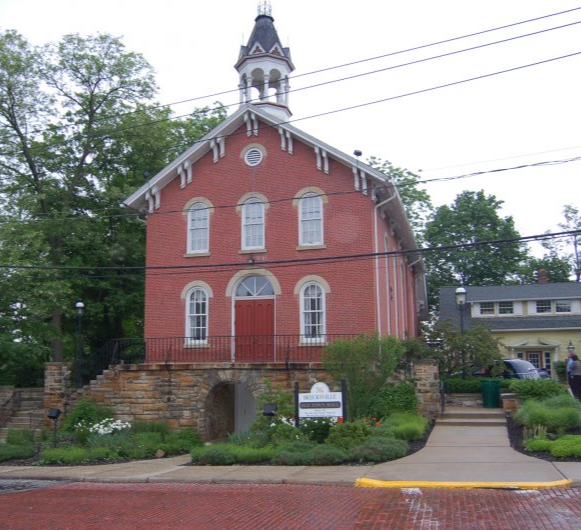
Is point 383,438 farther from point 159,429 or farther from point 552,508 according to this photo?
point 159,429

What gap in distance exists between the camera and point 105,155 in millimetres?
29922

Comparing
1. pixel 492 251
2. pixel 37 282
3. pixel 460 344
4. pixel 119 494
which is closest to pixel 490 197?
pixel 492 251

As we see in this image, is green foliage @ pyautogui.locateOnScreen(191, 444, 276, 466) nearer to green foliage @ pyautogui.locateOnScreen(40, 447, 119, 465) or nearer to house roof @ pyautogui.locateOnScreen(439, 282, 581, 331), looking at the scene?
green foliage @ pyautogui.locateOnScreen(40, 447, 119, 465)

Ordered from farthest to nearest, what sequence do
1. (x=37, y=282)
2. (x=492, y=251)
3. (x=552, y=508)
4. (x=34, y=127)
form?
(x=492, y=251)
(x=34, y=127)
(x=37, y=282)
(x=552, y=508)

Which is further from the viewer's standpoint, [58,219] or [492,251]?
[492,251]

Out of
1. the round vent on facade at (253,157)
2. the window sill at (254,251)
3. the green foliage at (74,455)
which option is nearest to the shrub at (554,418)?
the window sill at (254,251)

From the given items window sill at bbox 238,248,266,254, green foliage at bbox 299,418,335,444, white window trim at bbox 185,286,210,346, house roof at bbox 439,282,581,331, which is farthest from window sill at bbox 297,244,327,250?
house roof at bbox 439,282,581,331

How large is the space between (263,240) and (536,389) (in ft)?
32.2

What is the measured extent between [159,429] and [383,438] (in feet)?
26.4

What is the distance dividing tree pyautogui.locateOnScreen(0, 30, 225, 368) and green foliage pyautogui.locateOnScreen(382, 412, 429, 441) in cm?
1401

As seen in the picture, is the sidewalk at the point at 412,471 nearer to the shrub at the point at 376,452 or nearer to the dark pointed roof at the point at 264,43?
the shrub at the point at 376,452

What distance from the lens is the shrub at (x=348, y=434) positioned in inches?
599

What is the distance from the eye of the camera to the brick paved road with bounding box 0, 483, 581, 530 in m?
9.10

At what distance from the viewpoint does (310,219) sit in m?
22.7
